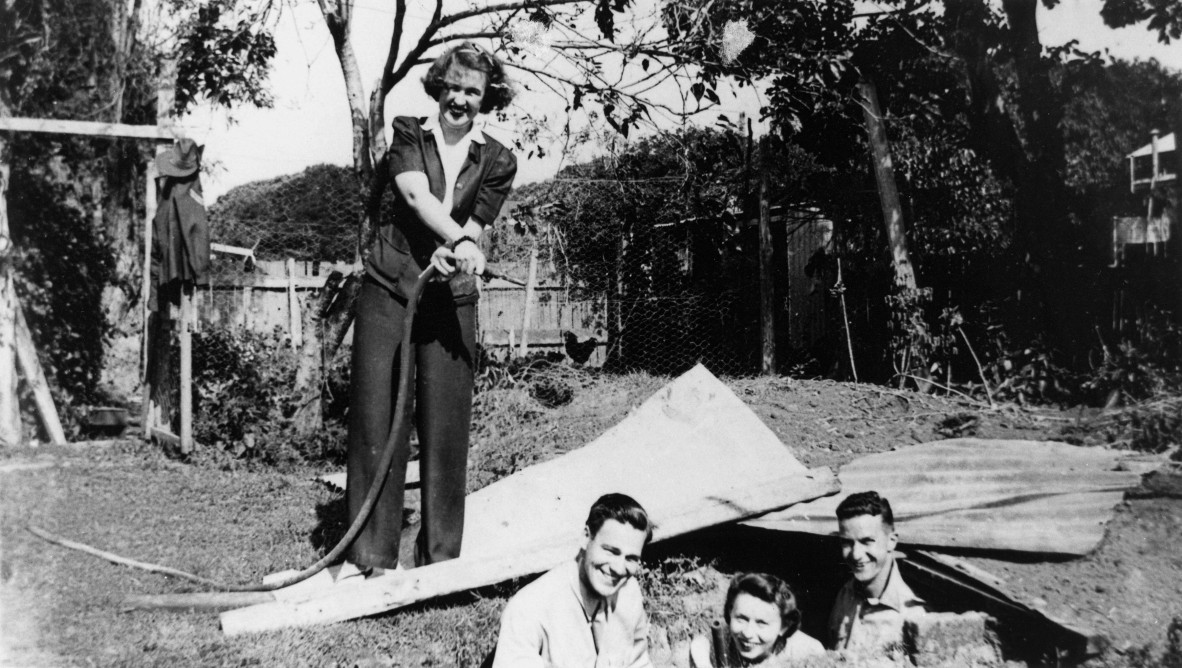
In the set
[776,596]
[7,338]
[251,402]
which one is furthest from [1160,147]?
[7,338]

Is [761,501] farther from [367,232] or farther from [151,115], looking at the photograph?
[151,115]

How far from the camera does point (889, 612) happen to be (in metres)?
2.79

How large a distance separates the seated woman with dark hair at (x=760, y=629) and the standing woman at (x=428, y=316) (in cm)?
96

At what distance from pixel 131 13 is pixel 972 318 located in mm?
7442

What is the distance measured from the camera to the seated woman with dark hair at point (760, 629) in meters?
2.75

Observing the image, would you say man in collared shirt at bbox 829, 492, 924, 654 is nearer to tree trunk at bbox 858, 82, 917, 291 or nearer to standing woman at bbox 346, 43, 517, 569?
standing woman at bbox 346, 43, 517, 569

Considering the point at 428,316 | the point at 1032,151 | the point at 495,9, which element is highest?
the point at 495,9

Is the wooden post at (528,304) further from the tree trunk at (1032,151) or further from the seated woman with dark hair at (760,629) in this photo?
the seated woman with dark hair at (760,629)

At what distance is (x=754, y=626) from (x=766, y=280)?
4.21 meters

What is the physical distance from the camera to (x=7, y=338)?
586 centimetres

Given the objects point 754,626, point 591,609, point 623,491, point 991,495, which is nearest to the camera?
point 591,609

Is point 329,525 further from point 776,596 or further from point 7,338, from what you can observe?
point 7,338

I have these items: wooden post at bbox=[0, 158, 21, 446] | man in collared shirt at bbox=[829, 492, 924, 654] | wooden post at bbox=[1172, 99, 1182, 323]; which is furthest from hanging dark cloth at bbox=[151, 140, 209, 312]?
wooden post at bbox=[1172, 99, 1182, 323]

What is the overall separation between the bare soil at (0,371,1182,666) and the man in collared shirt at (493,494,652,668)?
0.44 metres
